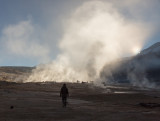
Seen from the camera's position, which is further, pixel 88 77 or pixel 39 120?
pixel 88 77

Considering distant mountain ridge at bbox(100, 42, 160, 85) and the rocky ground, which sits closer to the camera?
the rocky ground

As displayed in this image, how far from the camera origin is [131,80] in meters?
129

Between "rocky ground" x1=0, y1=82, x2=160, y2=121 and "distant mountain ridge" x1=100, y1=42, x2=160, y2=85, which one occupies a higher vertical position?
"distant mountain ridge" x1=100, y1=42, x2=160, y2=85

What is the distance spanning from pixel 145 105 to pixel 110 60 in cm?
10621

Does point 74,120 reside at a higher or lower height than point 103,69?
lower

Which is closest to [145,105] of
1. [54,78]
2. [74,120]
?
[74,120]

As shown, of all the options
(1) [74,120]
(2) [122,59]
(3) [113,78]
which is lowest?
(1) [74,120]

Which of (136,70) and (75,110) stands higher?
(136,70)

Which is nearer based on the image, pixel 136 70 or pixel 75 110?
pixel 75 110

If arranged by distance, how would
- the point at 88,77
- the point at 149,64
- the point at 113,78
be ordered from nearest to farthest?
1. the point at 149,64
2. the point at 88,77
3. the point at 113,78

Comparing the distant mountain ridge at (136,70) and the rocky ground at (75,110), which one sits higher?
the distant mountain ridge at (136,70)

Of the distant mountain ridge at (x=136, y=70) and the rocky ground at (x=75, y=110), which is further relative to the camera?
the distant mountain ridge at (x=136, y=70)

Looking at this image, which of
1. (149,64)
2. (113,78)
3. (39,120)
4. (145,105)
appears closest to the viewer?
(39,120)

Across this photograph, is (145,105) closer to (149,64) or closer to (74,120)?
(74,120)
